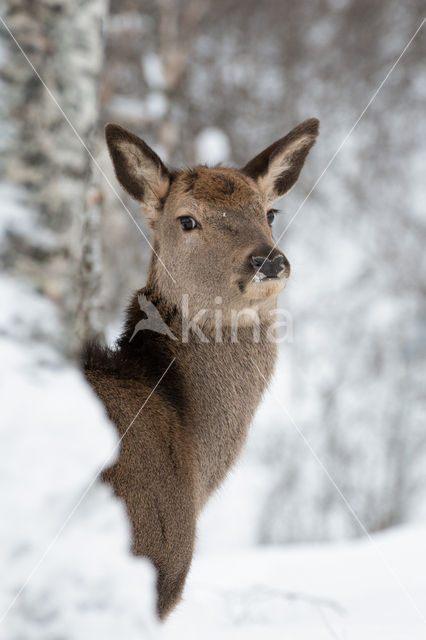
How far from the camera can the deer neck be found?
145 inches

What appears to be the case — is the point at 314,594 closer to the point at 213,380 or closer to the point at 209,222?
the point at 213,380

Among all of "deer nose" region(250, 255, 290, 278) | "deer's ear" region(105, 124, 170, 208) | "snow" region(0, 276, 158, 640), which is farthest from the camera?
"deer's ear" region(105, 124, 170, 208)

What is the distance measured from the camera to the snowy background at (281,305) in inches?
91.0

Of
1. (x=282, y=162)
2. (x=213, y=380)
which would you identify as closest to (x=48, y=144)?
(x=213, y=380)

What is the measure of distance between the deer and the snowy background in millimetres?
269

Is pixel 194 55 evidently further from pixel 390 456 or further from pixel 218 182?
pixel 218 182

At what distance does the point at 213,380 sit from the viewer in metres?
3.82

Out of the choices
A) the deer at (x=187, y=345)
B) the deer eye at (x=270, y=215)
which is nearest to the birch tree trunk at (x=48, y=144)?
the deer at (x=187, y=345)

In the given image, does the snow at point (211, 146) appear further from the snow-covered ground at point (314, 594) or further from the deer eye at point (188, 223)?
the deer eye at point (188, 223)

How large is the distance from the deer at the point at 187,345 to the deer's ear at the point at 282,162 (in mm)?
10

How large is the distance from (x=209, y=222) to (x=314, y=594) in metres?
2.55

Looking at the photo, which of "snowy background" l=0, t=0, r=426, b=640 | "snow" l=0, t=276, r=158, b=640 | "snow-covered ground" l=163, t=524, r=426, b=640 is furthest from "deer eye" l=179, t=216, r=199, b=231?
"snow-covered ground" l=163, t=524, r=426, b=640

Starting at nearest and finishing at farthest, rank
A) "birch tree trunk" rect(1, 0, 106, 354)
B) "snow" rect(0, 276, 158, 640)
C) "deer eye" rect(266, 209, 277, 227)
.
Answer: "snow" rect(0, 276, 158, 640)
"birch tree trunk" rect(1, 0, 106, 354)
"deer eye" rect(266, 209, 277, 227)

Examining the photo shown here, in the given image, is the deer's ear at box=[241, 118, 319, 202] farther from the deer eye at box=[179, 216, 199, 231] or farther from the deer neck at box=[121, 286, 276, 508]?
the deer neck at box=[121, 286, 276, 508]
